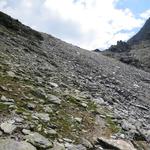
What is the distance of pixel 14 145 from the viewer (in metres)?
11.4

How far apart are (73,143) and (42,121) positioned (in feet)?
5.54

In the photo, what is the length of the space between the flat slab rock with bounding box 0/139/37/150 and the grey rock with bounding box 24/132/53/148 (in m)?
0.37

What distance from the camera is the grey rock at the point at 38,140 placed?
39.4 ft

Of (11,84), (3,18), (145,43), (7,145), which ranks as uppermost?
(145,43)

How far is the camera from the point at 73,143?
42.9ft

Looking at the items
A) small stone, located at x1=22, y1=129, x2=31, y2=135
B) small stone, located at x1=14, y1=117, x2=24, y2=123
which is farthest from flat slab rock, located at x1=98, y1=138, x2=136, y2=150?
small stone, located at x1=14, y1=117, x2=24, y2=123

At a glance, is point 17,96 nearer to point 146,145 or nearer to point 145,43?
point 146,145

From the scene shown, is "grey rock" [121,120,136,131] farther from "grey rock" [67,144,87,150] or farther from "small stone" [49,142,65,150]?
→ "small stone" [49,142,65,150]

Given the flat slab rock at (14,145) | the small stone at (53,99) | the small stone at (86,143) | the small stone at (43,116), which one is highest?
the small stone at (53,99)

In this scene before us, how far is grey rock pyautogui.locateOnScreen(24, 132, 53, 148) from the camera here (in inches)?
473

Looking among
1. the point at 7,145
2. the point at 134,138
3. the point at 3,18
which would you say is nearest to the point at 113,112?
the point at 134,138

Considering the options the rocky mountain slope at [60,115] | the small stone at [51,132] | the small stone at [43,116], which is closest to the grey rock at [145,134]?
the rocky mountain slope at [60,115]

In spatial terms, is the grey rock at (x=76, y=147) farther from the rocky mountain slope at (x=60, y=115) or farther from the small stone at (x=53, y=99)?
the small stone at (x=53, y=99)

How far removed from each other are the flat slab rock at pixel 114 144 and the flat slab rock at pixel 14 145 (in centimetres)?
339
